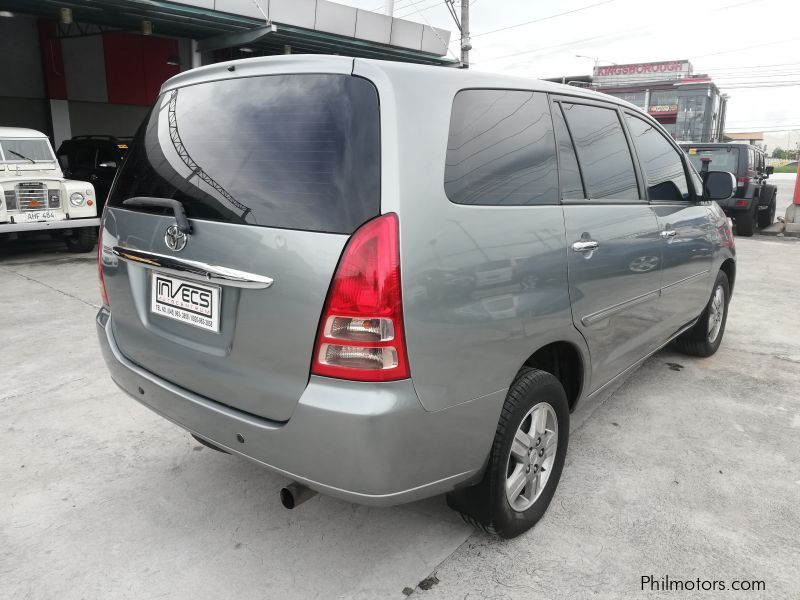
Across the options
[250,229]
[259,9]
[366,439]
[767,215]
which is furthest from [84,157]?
[767,215]

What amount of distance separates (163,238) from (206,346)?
1.40ft

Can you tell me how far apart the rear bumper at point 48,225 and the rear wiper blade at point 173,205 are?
672 cm

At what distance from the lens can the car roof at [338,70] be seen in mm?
1945

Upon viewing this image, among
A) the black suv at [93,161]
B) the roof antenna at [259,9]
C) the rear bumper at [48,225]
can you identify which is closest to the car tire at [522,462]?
the rear bumper at [48,225]

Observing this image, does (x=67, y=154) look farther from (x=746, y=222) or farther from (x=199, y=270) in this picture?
(x=746, y=222)

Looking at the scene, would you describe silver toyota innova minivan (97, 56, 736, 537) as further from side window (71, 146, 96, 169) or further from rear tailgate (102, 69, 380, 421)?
side window (71, 146, 96, 169)

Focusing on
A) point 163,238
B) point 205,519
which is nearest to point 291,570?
point 205,519

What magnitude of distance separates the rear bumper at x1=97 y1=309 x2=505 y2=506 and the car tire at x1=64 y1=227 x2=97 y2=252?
8163 mm

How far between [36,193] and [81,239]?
1.14 m

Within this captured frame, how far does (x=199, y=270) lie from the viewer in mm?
2029

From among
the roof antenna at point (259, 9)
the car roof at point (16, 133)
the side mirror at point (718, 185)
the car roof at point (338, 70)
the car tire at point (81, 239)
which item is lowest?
the car tire at point (81, 239)

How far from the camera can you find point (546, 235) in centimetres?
229

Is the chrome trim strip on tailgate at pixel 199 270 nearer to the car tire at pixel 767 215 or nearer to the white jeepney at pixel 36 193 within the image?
the white jeepney at pixel 36 193

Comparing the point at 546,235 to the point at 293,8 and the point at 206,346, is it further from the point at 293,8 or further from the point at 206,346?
the point at 293,8
